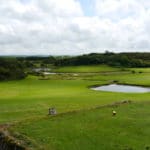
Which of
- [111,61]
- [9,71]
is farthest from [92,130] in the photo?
[111,61]

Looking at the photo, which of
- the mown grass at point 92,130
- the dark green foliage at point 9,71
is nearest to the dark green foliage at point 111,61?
the dark green foliage at point 9,71

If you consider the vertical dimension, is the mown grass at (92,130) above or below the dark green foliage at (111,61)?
below

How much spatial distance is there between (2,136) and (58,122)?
203 inches

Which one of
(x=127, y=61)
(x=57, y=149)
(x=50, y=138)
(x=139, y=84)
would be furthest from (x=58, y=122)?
(x=127, y=61)

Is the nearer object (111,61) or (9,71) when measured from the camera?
(9,71)

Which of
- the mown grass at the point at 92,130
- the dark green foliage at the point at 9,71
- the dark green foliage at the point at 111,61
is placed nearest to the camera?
the mown grass at the point at 92,130

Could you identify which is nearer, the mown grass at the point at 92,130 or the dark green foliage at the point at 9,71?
the mown grass at the point at 92,130

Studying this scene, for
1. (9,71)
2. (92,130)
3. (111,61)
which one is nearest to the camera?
(92,130)

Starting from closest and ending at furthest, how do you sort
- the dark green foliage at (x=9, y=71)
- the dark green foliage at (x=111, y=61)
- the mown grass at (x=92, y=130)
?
the mown grass at (x=92, y=130) < the dark green foliage at (x=9, y=71) < the dark green foliage at (x=111, y=61)

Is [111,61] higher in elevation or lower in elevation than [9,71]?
higher

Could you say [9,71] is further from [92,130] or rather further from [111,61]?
[92,130]

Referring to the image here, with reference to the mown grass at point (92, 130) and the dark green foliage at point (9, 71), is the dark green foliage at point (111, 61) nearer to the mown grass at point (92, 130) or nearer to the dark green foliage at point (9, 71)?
the dark green foliage at point (9, 71)

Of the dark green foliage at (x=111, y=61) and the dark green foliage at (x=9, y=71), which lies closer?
the dark green foliage at (x=9, y=71)

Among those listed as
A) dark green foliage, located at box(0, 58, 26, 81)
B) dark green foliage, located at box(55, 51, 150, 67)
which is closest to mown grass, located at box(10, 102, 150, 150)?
dark green foliage, located at box(0, 58, 26, 81)
